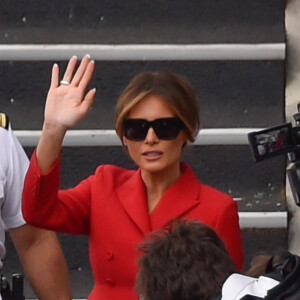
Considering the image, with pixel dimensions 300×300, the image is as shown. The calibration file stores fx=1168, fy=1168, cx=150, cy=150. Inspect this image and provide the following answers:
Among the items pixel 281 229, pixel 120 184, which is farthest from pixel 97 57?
pixel 120 184

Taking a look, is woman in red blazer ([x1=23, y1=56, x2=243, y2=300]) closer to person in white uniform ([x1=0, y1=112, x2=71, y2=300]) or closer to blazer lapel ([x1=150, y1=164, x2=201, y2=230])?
blazer lapel ([x1=150, y1=164, x2=201, y2=230])

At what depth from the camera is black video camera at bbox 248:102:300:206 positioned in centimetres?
254

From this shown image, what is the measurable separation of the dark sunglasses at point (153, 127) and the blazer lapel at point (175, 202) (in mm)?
169

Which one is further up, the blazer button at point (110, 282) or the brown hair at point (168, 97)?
the brown hair at point (168, 97)

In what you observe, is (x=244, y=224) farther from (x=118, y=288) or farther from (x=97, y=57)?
(x=118, y=288)

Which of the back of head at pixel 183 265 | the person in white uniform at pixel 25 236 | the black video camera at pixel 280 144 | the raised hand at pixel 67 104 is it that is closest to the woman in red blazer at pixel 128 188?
the raised hand at pixel 67 104

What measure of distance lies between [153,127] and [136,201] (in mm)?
237

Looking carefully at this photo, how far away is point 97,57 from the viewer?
5.07 meters

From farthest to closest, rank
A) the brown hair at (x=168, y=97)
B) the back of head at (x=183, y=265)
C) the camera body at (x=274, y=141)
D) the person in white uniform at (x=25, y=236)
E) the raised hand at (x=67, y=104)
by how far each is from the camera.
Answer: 1. the person in white uniform at (x=25, y=236)
2. the brown hair at (x=168, y=97)
3. the raised hand at (x=67, y=104)
4. the back of head at (x=183, y=265)
5. the camera body at (x=274, y=141)

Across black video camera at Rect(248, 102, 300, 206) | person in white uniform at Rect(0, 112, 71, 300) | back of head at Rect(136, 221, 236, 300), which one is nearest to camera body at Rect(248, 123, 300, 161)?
black video camera at Rect(248, 102, 300, 206)

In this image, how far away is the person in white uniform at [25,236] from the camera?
3.95 meters

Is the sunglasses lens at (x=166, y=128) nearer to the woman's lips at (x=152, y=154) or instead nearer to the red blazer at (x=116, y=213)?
the woman's lips at (x=152, y=154)

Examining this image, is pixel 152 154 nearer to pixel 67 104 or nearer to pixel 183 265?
pixel 67 104

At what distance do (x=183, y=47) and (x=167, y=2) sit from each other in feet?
0.75
